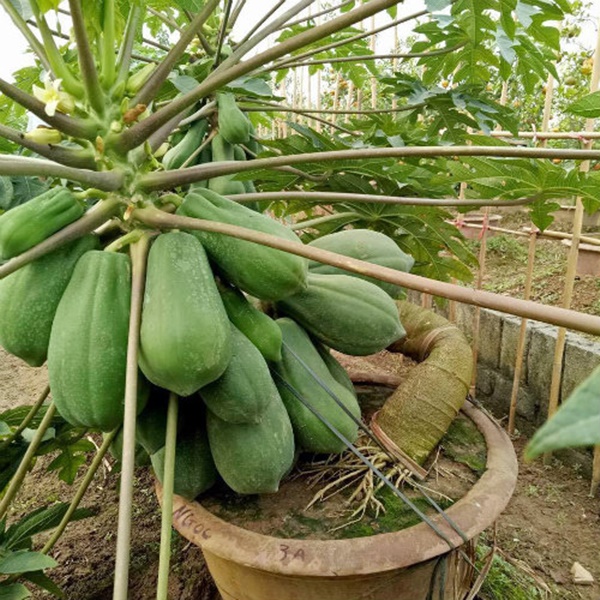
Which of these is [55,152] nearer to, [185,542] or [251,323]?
[251,323]

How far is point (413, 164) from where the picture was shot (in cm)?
179

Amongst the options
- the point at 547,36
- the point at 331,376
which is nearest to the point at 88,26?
the point at 331,376

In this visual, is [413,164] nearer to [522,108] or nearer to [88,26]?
[88,26]

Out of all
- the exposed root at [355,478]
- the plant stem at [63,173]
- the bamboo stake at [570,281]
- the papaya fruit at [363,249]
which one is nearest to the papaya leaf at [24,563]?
the exposed root at [355,478]

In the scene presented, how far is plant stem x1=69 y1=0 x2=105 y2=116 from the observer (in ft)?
3.20

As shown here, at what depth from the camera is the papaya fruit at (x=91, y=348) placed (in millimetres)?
981

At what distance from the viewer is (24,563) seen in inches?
49.3

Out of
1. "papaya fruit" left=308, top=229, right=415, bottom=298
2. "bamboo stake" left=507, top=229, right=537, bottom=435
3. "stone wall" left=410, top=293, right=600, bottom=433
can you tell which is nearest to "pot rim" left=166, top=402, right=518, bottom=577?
"papaya fruit" left=308, top=229, right=415, bottom=298

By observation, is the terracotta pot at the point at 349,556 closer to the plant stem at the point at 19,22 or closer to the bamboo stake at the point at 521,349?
the plant stem at the point at 19,22

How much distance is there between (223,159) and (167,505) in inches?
46.5

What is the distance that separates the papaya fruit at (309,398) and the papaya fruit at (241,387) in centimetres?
18

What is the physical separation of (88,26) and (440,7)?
30.1 inches

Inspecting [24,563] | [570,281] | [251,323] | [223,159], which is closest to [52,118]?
[251,323]

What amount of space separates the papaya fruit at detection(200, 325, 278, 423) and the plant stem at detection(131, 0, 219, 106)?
53 cm
